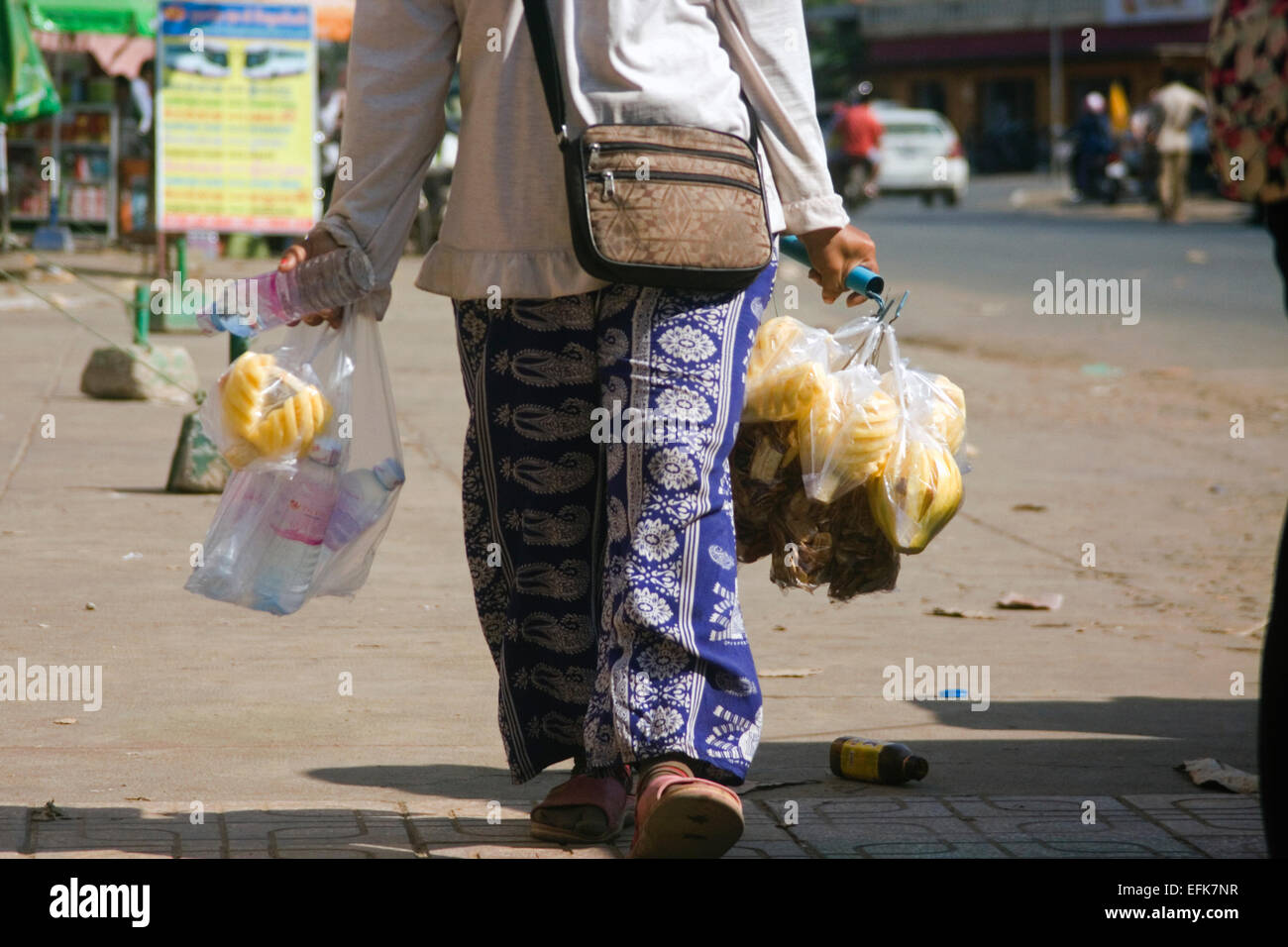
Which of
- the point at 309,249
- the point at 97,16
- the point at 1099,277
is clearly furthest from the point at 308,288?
the point at 1099,277

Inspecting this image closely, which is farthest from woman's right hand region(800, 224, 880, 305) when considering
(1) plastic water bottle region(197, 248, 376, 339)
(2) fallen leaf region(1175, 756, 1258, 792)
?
(2) fallen leaf region(1175, 756, 1258, 792)

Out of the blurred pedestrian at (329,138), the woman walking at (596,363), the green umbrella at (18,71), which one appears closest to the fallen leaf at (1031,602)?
the woman walking at (596,363)

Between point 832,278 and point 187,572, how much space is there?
2.92m

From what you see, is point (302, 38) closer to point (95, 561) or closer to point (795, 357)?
point (95, 561)

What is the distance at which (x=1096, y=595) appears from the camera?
5.55 m

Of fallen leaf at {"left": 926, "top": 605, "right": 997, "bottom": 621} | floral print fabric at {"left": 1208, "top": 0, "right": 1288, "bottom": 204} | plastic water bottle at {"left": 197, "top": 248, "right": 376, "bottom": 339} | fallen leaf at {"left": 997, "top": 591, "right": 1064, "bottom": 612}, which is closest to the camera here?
floral print fabric at {"left": 1208, "top": 0, "right": 1288, "bottom": 204}

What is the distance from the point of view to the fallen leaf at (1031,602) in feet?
17.6

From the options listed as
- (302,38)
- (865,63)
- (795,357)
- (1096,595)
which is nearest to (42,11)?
(302,38)

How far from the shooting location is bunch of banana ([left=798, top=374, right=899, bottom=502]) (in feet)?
10.3

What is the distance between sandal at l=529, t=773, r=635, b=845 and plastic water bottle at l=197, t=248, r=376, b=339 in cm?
93

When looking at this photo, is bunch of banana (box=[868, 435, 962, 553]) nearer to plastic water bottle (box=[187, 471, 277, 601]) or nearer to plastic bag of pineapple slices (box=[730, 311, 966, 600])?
plastic bag of pineapple slices (box=[730, 311, 966, 600])

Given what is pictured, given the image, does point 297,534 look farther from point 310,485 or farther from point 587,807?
point 587,807

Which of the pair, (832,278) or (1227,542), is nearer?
(832,278)

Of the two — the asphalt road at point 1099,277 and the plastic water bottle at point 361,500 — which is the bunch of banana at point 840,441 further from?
the asphalt road at point 1099,277
